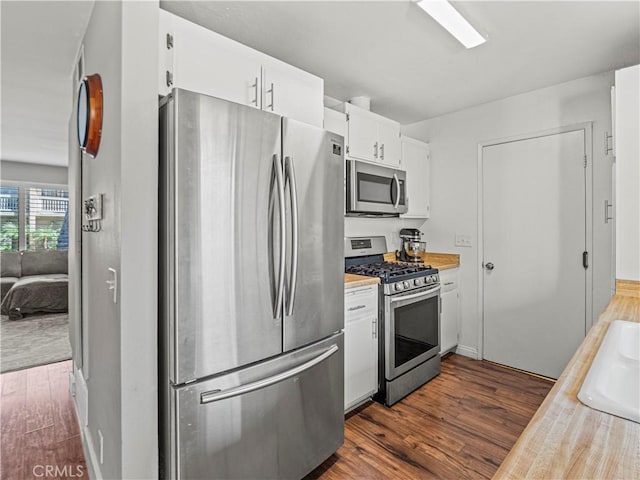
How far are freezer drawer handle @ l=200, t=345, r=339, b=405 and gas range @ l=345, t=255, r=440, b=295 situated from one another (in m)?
0.84

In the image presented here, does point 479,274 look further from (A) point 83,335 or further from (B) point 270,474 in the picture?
(A) point 83,335

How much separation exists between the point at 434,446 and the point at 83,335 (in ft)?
7.48

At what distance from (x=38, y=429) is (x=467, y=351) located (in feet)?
11.5

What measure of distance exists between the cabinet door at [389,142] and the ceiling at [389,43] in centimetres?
24

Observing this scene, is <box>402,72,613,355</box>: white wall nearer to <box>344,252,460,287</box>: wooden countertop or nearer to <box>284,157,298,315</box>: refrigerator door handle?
<box>344,252,460,287</box>: wooden countertop

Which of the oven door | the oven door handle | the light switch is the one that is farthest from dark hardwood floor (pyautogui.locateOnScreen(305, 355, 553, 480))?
the light switch

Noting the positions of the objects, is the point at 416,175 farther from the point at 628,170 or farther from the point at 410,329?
the point at 628,170

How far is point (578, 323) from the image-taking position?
2.79 metres

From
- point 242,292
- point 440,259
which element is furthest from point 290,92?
point 440,259

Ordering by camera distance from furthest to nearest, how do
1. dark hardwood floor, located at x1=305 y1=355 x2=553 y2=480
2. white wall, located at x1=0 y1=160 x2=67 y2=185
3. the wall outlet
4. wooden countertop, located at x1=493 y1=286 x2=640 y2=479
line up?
white wall, located at x1=0 y1=160 x2=67 y2=185
the wall outlet
dark hardwood floor, located at x1=305 y1=355 x2=553 y2=480
wooden countertop, located at x1=493 y1=286 x2=640 y2=479

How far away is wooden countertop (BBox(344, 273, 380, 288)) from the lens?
88.2 inches

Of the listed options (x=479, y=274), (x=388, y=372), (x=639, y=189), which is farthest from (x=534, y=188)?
(x=388, y=372)

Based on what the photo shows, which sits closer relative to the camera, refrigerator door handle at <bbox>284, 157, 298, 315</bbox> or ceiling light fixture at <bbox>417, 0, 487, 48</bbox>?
refrigerator door handle at <bbox>284, 157, 298, 315</bbox>

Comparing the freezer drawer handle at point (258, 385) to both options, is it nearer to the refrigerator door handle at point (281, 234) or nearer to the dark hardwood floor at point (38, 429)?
the refrigerator door handle at point (281, 234)
